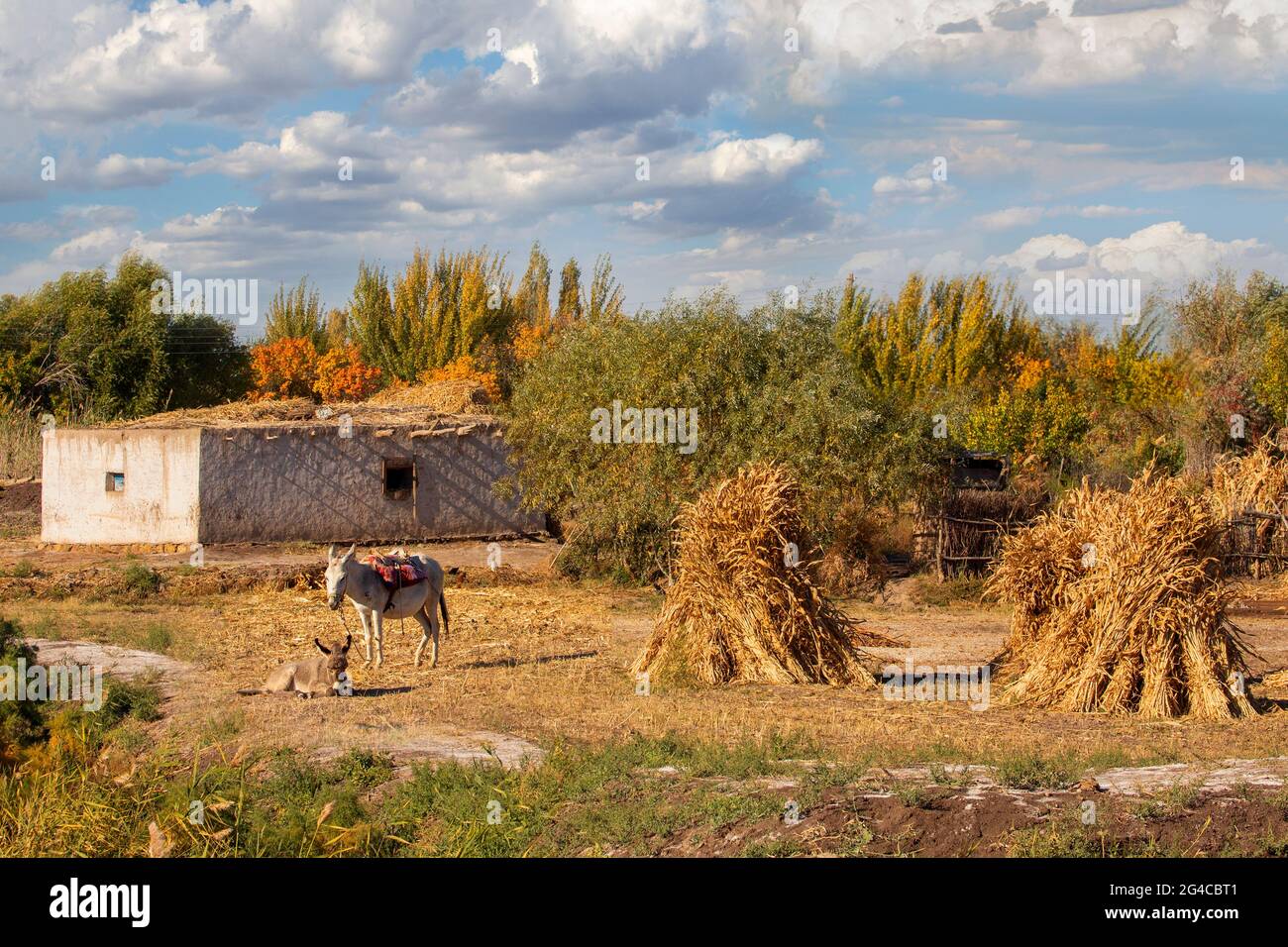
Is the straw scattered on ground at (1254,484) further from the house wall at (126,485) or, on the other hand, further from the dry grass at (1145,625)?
the house wall at (126,485)

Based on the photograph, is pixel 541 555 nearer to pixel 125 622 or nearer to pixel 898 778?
pixel 125 622

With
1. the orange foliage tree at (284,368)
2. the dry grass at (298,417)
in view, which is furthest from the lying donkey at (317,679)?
the orange foliage tree at (284,368)

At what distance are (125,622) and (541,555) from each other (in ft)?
32.7

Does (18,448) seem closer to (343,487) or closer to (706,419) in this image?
(343,487)

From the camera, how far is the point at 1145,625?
13273 mm

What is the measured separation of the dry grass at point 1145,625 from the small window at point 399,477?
1706 cm

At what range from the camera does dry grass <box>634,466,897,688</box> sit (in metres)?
14.8

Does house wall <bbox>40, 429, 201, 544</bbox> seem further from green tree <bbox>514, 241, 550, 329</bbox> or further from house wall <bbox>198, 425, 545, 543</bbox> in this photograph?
green tree <bbox>514, 241, 550, 329</bbox>

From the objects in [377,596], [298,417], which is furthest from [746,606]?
[298,417]

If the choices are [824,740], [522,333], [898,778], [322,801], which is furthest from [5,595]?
[522,333]

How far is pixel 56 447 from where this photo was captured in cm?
2767

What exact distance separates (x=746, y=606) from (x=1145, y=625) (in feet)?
13.5

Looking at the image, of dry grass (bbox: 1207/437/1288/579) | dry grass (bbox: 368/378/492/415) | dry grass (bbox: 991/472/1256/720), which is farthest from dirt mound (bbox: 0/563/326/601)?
dry grass (bbox: 1207/437/1288/579)

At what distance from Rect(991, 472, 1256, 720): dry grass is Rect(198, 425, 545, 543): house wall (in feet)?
55.6
